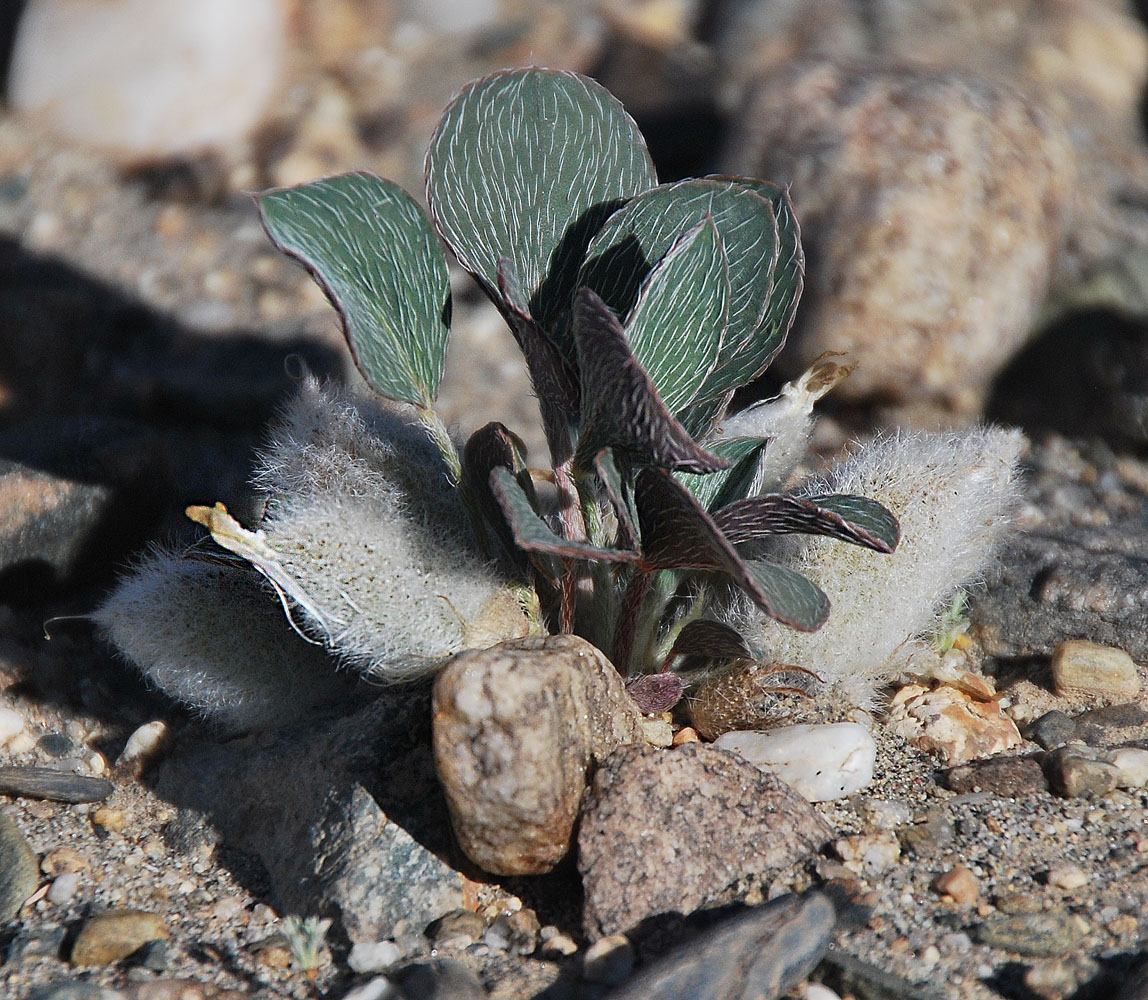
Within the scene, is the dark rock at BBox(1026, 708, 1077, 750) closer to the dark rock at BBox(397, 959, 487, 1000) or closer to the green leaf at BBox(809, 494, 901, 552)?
the green leaf at BBox(809, 494, 901, 552)

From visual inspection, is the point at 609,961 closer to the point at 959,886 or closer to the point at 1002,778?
the point at 959,886

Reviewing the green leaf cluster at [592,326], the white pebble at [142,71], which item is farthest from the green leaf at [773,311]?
the white pebble at [142,71]

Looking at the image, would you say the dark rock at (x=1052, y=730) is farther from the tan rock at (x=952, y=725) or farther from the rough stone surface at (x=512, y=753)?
the rough stone surface at (x=512, y=753)

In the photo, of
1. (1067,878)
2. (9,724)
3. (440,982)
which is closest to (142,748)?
(9,724)

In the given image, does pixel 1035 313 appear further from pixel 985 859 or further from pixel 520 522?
pixel 520 522

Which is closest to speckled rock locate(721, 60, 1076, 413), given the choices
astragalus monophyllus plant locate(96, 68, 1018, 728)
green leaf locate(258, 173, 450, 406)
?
astragalus monophyllus plant locate(96, 68, 1018, 728)
